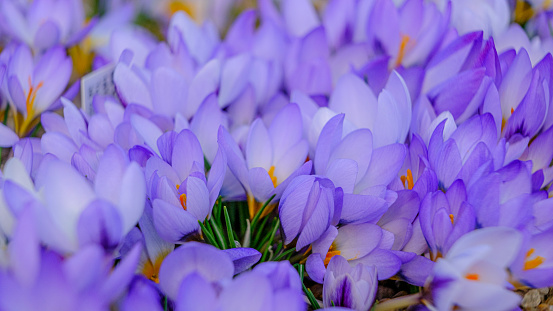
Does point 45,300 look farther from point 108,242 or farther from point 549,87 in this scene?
point 549,87

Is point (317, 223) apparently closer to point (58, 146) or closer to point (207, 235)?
point (207, 235)

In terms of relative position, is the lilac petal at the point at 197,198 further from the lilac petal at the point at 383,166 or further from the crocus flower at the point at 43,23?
the crocus flower at the point at 43,23

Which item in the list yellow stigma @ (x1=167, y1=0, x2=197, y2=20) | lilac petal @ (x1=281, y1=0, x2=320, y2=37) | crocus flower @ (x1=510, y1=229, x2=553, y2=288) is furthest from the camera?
yellow stigma @ (x1=167, y1=0, x2=197, y2=20)

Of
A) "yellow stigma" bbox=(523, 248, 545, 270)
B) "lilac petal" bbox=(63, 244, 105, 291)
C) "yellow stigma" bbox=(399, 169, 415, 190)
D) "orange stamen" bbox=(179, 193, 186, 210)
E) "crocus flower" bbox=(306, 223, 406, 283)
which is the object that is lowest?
"crocus flower" bbox=(306, 223, 406, 283)

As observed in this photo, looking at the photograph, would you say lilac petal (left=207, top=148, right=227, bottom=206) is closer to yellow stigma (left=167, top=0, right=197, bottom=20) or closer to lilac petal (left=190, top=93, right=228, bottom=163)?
lilac petal (left=190, top=93, right=228, bottom=163)

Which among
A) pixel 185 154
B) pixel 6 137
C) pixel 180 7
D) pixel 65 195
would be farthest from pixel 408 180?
pixel 180 7

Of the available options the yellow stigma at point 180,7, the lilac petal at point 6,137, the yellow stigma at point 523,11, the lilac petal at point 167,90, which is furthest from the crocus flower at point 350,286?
the yellow stigma at point 180,7

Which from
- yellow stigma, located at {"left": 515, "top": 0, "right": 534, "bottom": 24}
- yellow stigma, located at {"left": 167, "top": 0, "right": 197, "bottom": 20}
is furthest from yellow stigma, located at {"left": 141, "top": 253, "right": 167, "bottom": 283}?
yellow stigma, located at {"left": 167, "top": 0, "right": 197, "bottom": 20}
